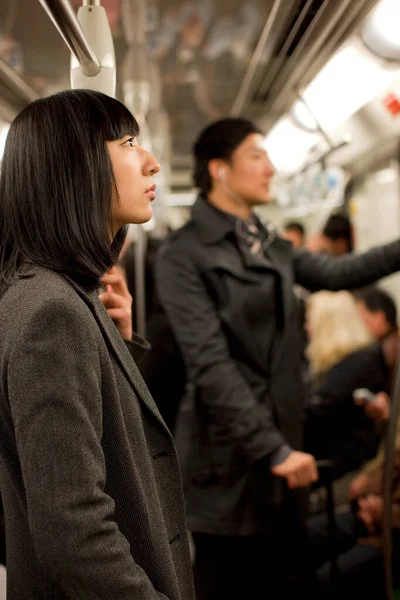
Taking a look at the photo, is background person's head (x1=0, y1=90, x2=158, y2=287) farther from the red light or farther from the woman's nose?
the red light

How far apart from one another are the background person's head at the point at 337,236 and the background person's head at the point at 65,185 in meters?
3.70

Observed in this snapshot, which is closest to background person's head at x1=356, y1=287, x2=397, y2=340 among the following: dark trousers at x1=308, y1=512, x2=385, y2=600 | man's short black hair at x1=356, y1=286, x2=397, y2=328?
man's short black hair at x1=356, y1=286, x2=397, y2=328

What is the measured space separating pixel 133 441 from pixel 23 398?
0.69ft

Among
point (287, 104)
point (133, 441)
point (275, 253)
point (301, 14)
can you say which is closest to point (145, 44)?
point (287, 104)

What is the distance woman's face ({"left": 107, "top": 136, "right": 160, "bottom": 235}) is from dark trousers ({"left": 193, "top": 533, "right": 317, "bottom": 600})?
50.8 inches

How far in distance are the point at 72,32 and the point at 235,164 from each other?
44.0 inches

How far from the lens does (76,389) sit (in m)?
0.89

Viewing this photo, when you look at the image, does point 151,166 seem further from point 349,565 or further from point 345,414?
point 345,414

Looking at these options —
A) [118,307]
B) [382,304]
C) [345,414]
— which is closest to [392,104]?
[382,304]

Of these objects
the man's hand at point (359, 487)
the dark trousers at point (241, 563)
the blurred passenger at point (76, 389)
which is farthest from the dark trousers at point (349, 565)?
the blurred passenger at point (76, 389)

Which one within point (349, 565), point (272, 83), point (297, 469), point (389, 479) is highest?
point (272, 83)

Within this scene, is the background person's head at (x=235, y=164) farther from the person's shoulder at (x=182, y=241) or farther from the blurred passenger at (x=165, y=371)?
the blurred passenger at (x=165, y=371)

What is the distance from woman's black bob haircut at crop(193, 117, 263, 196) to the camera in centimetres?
224

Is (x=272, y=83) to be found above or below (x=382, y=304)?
above
